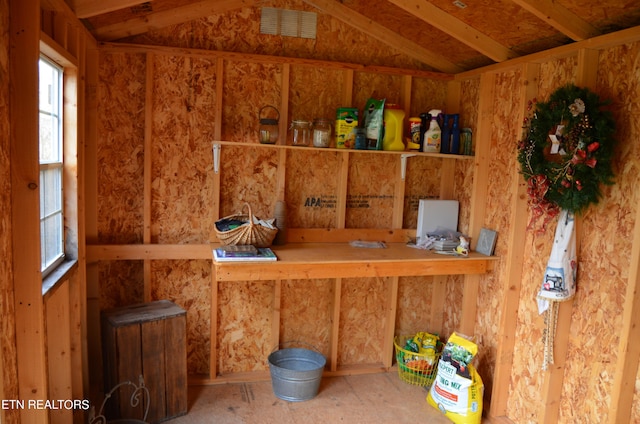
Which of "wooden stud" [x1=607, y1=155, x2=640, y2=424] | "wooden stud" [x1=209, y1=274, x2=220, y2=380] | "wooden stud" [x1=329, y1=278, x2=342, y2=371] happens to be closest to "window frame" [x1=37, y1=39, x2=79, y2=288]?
"wooden stud" [x1=209, y1=274, x2=220, y2=380]

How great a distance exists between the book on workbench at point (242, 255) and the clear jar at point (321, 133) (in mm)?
818

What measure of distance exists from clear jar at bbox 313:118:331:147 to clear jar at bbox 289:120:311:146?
2.1 inches

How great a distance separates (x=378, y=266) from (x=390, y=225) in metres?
0.69

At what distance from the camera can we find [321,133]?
3.28 meters

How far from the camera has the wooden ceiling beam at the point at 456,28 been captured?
2.82 metres

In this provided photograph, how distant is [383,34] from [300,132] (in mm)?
949

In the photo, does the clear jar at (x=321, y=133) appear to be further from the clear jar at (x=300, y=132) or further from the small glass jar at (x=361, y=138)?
the small glass jar at (x=361, y=138)

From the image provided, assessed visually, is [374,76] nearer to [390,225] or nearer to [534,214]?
[390,225]

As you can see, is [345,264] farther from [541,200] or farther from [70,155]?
[70,155]

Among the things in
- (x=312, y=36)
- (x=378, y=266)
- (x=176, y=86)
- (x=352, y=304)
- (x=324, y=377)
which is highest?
(x=312, y=36)

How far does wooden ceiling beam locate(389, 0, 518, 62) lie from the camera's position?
282 centimetres

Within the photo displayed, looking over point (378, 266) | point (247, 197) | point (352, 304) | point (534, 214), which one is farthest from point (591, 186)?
point (247, 197)

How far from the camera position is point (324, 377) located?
141 inches

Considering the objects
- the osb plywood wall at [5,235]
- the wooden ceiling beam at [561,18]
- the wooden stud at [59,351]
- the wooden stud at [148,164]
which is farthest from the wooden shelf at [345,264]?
the wooden ceiling beam at [561,18]
